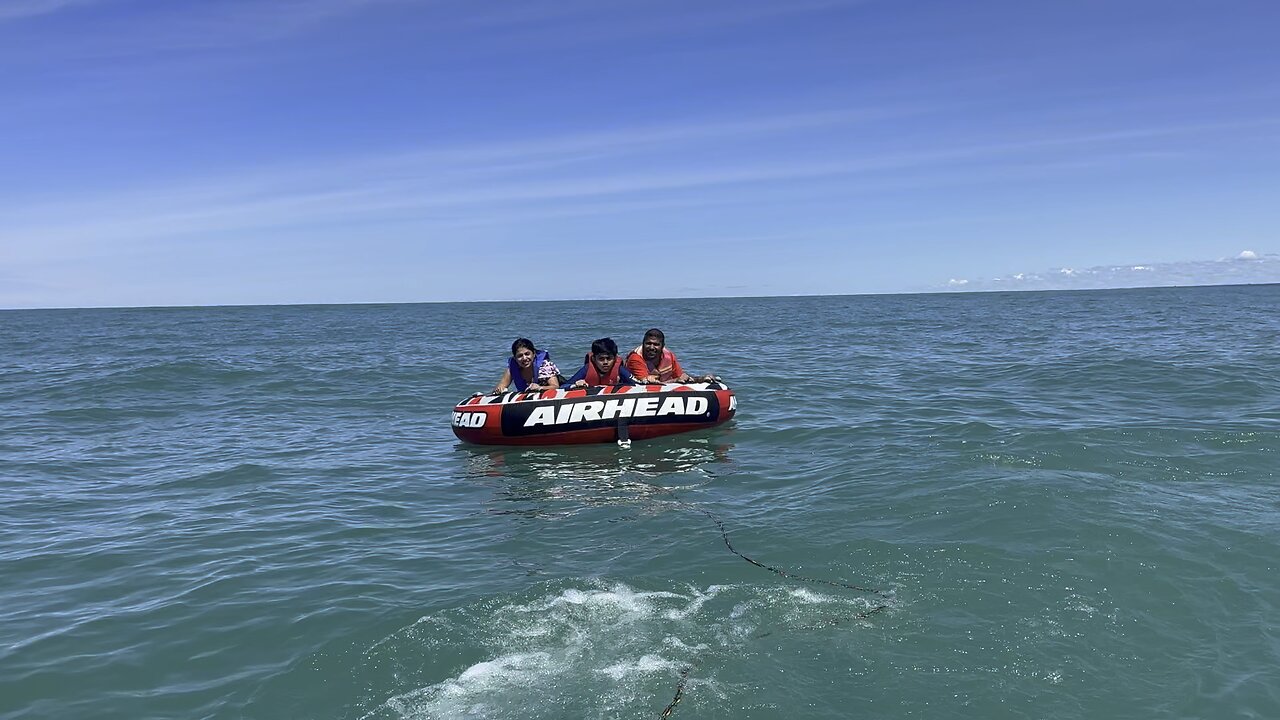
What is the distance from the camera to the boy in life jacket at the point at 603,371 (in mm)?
12781

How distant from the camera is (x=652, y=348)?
1341cm

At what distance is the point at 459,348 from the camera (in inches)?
1347

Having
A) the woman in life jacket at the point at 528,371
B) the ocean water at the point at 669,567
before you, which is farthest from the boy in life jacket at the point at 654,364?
the woman in life jacket at the point at 528,371

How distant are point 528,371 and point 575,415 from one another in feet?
4.72

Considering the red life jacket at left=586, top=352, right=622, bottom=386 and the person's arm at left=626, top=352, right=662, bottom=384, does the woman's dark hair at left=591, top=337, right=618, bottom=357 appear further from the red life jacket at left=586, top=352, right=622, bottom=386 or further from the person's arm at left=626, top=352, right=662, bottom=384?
the person's arm at left=626, top=352, right=662, bottom=384

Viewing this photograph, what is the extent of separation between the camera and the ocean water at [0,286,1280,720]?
4980mm

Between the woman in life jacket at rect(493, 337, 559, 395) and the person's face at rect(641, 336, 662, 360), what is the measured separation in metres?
1.50

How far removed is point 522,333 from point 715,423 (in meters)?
36.6

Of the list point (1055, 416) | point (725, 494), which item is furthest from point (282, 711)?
point (1055, 416)

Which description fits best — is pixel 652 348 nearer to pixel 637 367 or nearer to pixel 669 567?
pixel 637 367

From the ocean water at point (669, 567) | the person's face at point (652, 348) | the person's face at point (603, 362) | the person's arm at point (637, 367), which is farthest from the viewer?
the person's arm at point (637, 367)

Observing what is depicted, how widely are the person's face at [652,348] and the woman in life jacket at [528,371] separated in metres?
1.50

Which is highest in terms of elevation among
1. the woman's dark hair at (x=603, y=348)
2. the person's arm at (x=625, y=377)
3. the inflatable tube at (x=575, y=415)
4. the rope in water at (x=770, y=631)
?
the woman's dark hair at (x=603, y=348)

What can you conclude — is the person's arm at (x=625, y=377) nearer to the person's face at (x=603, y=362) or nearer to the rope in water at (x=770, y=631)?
the person's face at (x=603, y=362)
